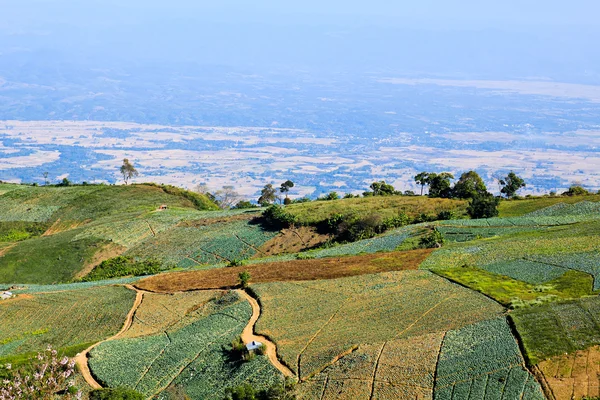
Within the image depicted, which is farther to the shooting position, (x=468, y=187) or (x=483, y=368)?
(x=468, y=187)

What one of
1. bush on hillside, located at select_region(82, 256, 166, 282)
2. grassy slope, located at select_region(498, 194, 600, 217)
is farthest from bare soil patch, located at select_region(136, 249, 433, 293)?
grassy slope, located at select_region(498, 194, 600, 217)

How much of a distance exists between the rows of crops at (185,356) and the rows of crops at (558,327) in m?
13.7

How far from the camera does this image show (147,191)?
105 meters

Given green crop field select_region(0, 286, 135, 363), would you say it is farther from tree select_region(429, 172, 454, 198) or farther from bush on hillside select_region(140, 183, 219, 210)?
tree select_region(429, 172, 454, 198)

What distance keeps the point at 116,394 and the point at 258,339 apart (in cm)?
920

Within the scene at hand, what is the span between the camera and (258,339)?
44.8 m

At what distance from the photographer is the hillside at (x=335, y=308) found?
3712 centimetres

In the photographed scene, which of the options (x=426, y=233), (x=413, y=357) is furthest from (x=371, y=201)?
(x=413, y=357)

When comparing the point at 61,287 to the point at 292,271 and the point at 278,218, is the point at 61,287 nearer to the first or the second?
the point at 292,271

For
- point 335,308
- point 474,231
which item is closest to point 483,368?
point 335,308

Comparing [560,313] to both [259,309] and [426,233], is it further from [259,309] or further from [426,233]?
[426,233]

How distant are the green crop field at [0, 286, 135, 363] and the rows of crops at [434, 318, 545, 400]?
23.9 m

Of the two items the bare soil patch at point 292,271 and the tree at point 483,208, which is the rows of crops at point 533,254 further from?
the tree at point 483,208

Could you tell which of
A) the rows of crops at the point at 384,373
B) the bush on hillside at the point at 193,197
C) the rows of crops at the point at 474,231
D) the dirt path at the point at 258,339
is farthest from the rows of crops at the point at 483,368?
the bush on hillside at the point at 193,197
